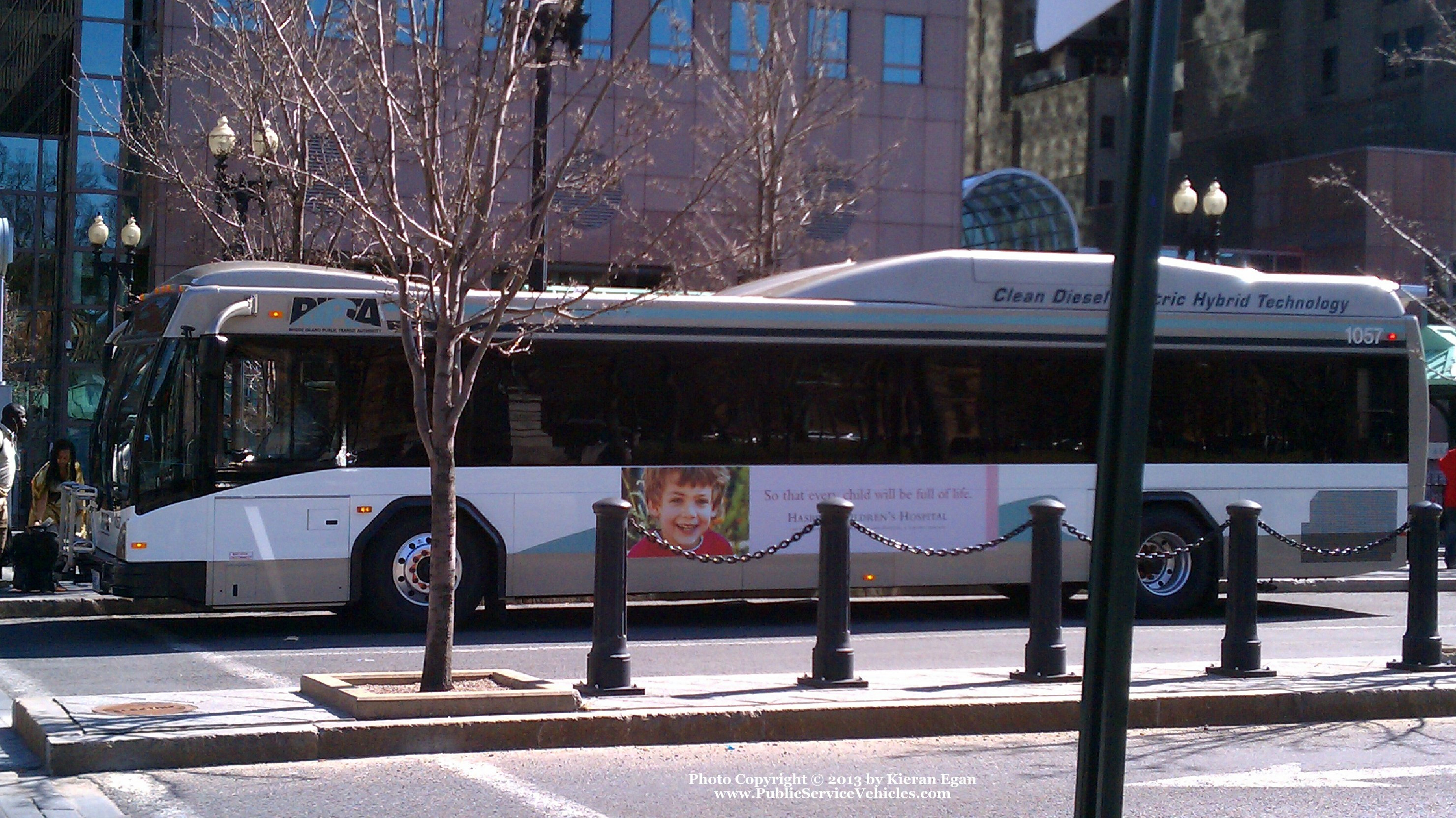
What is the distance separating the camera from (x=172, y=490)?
1250 centimetres

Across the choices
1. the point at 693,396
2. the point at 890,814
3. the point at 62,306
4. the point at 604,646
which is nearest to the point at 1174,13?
the point at 890,814

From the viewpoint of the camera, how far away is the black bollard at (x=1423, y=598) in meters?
10.5

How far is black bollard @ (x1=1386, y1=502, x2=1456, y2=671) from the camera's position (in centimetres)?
1055

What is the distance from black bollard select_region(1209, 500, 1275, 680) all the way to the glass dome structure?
31.5m

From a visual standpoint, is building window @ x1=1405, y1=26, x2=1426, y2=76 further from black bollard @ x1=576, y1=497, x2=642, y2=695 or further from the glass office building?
black bollard @ x1=576, y1=497, x2=642, y2=695

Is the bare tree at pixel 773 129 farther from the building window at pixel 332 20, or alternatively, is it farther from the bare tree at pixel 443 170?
the bare tree at pixel 443 170

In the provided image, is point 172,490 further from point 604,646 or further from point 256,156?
point 604,646

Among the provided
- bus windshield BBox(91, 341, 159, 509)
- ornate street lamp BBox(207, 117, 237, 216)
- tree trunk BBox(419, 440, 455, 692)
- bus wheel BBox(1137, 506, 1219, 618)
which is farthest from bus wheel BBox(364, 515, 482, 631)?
ornate street lamp BBox(207, 117, 237, 216)

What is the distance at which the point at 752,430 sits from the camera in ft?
45.9

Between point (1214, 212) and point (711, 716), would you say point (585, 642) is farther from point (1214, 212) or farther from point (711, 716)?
point (1214, 212)

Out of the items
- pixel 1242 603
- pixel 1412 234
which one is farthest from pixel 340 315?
pixel 1412 234

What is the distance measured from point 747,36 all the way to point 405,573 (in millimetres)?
16509

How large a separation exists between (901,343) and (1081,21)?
11.1 m

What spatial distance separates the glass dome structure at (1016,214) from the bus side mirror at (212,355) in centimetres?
3099
